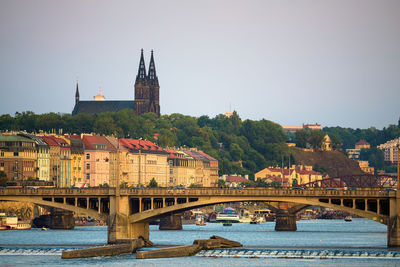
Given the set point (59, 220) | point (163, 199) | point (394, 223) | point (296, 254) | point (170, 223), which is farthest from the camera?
point (170, 223)

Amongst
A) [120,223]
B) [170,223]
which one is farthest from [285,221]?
[120,223]

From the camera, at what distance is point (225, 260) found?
117125 mm

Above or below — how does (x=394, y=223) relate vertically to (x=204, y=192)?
below

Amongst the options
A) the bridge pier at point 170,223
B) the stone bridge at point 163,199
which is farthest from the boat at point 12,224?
the stone bridge at point 163,199

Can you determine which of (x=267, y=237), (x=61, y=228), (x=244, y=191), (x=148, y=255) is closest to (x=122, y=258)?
(x=148, y=255)

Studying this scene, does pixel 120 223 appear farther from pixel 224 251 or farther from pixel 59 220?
pixel 59 220

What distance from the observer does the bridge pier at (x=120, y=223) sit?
133m

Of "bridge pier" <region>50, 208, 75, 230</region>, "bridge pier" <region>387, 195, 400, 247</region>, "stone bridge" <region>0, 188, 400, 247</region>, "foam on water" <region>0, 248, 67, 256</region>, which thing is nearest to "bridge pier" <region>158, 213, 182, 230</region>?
"bridge pier" <region>50, 208, 75, 230</region>

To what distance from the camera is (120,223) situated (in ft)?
436

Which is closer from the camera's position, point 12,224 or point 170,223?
point 12,224

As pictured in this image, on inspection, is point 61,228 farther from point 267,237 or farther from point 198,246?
point 198,246

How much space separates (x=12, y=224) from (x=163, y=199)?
57.2 meters

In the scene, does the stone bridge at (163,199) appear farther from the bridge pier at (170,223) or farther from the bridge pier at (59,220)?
the bridge pier at (170,223)

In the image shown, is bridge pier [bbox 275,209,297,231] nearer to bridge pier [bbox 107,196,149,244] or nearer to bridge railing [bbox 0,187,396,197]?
bridge railing [bbox 0,187,396,197]
